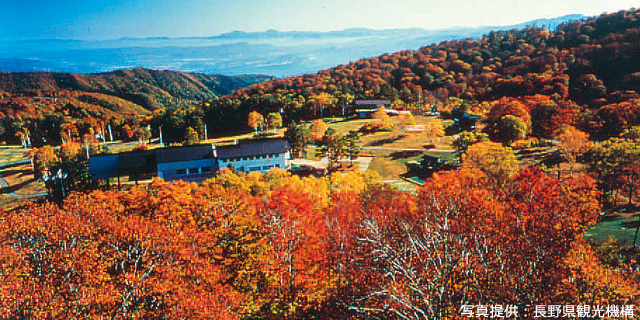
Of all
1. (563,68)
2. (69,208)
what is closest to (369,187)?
(69,208)

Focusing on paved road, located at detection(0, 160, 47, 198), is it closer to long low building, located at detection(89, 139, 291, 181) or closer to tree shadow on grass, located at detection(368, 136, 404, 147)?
long low building, located at detection(89, 139, 291, 181)

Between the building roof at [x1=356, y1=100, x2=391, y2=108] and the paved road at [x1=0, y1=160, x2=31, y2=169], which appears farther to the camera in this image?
the building roof at [x1=356, y1=100, x2=391, y2=108]

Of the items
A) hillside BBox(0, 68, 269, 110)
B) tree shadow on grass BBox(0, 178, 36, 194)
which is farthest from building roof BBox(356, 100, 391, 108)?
hillside BBox(0, 68, 269, 110)

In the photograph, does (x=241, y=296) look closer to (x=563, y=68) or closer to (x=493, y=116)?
(x=493, y=116)

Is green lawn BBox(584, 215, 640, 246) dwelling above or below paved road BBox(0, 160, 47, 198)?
below

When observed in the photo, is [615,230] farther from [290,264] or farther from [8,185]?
[8,185]

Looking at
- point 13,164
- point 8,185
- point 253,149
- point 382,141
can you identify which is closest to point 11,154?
point 13,164

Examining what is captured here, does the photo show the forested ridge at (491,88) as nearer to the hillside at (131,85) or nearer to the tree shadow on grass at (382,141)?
the tree shadow on grass at (382,141)

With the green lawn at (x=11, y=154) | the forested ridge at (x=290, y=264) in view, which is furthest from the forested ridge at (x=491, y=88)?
the forested ridge at (x=290, y=264)
